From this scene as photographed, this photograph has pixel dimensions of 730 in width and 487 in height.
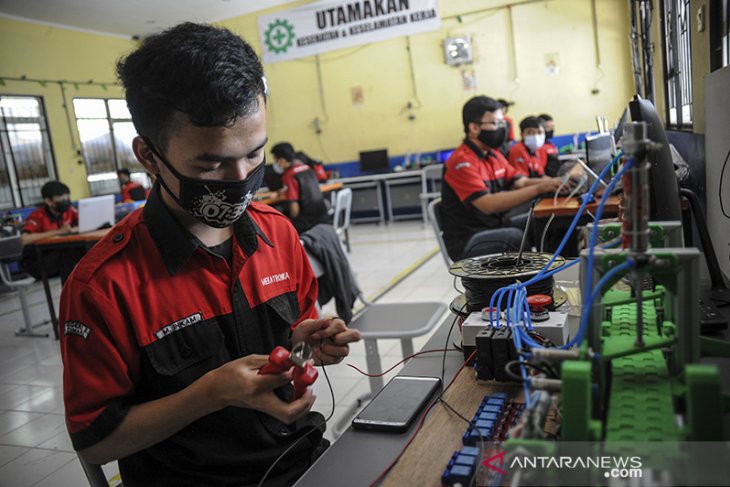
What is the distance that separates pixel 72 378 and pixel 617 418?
868mm

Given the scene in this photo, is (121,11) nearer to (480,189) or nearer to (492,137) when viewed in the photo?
(492,137)

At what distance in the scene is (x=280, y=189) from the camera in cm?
710

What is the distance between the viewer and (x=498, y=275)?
1.16 m

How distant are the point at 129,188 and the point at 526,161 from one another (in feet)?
19.5

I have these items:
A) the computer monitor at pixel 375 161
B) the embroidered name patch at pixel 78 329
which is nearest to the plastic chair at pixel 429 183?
the computer monitor at pixel 375 161

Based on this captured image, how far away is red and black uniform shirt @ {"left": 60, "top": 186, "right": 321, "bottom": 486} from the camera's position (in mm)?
961

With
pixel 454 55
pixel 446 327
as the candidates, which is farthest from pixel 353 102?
pixel 446 327

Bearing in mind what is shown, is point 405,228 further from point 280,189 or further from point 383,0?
point 383,0

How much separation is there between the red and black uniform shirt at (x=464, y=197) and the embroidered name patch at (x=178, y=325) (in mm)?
2361

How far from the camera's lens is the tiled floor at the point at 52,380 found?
8.34ft

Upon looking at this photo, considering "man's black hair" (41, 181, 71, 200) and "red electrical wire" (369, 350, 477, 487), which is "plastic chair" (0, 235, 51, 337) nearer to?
"man's black hair" (41, 181, 71, 200)

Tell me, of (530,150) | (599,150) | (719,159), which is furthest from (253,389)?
(530,150)

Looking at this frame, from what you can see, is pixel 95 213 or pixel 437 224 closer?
pixel 437 224

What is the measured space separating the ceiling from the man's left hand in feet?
23.2
